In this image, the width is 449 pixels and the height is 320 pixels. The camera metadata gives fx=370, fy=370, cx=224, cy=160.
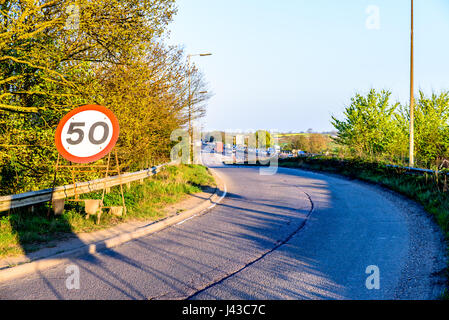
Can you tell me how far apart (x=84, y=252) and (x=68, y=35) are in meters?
5.13

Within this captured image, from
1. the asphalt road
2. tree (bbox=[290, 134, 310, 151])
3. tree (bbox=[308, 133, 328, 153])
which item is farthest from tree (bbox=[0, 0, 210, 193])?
tree (bbox=[290, 134, 310, 151])

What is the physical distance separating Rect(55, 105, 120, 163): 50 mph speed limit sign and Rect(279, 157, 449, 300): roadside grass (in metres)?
6.26

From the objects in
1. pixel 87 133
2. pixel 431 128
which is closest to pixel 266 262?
pixel 87 133

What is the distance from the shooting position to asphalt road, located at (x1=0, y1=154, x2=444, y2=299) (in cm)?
460

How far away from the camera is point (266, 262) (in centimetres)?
586

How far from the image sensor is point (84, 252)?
6.30 meters

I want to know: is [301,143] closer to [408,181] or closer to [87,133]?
[408,181]

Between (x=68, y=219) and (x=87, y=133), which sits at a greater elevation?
(x=87, y=133)

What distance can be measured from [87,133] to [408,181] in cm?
1307

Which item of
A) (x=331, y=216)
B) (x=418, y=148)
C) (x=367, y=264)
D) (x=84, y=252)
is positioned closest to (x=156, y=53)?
(x=331, y=216)

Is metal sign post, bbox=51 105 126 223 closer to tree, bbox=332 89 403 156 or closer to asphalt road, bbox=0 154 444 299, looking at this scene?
asphalt road, bbox=0 154 444 299

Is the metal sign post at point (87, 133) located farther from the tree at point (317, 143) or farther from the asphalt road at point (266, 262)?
the tree at point (317, 143)

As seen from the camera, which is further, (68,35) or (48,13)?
(68,35)
